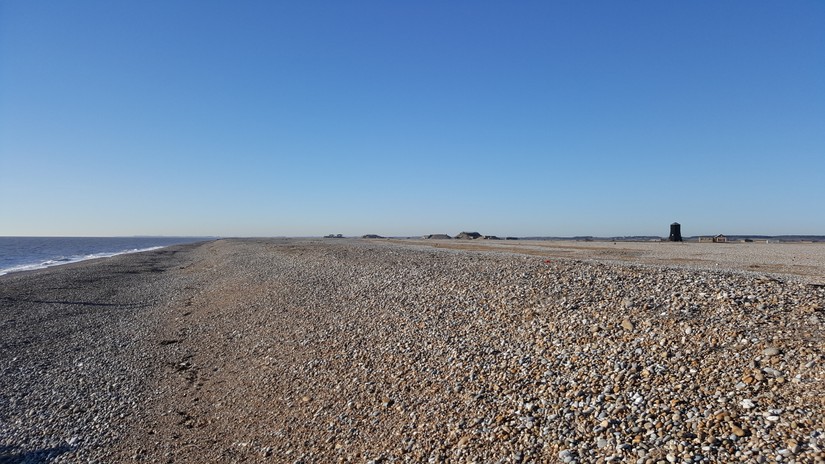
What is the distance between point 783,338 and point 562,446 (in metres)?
3.83

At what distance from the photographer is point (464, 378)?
8.22 m

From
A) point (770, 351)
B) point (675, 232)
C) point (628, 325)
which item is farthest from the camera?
point (675, 232)

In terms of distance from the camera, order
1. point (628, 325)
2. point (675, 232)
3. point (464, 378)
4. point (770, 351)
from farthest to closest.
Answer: point (675, 232)
point (628, 325)
point (464, 378)
point (770, 351)

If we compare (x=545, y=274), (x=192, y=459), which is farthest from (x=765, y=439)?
(x=545, y=274)

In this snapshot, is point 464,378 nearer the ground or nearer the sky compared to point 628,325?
nearer the ground

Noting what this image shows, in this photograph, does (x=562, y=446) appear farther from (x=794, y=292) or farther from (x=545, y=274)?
(x=545, y=274)

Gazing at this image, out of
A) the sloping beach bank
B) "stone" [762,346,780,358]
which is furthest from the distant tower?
"stone" [762,346,780,358]

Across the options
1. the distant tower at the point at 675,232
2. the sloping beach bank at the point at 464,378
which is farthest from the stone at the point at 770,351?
the distant tower at the point at 675,232

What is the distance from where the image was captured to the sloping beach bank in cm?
584

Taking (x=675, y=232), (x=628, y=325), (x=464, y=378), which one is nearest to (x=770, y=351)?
(x=628, y=325)

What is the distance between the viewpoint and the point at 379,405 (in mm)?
8008

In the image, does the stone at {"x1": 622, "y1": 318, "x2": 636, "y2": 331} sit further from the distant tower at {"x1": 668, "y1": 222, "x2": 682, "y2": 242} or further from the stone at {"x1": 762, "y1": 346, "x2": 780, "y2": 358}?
the distant tower at {"x1": 668, "y1": 222, "x2": 682, "y2": 242}

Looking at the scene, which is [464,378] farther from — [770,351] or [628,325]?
[770,351]

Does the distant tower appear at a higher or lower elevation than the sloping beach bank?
higher
